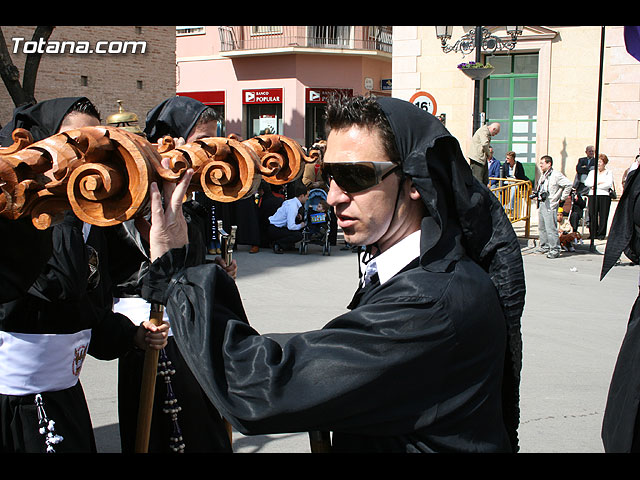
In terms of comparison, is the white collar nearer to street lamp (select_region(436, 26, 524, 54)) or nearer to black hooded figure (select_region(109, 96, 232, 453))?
black hooded figure (select_region(109, 96, 232, 453))

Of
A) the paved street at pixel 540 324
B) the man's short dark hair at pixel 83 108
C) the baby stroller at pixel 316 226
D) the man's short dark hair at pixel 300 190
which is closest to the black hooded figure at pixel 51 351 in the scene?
the man's short dark hair at pixel 83 108

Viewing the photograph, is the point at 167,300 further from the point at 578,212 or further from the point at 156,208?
the point at 578,212

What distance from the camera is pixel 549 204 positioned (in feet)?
41.2

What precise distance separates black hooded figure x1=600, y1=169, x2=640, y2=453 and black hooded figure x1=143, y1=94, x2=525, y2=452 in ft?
5.35

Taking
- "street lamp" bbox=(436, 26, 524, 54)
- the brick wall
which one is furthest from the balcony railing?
"street lamp" bbox=(436, 26, 524, 54)

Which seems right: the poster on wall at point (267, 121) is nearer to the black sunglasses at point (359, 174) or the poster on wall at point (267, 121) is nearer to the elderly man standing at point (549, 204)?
the elderly man standing at point (549, 204)

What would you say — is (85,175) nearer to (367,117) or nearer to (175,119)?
(367,117)

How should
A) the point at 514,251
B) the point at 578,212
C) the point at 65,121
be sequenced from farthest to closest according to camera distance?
1. the point at 578,212
2. the point at 65,121
3. the point at 514,251

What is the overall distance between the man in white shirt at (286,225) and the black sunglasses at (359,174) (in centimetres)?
1078

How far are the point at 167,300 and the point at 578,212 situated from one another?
13712 mm

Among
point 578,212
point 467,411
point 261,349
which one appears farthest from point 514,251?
point 578,212

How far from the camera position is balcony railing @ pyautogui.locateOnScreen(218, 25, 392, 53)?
103 ft

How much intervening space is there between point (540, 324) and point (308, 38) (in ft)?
84.5
